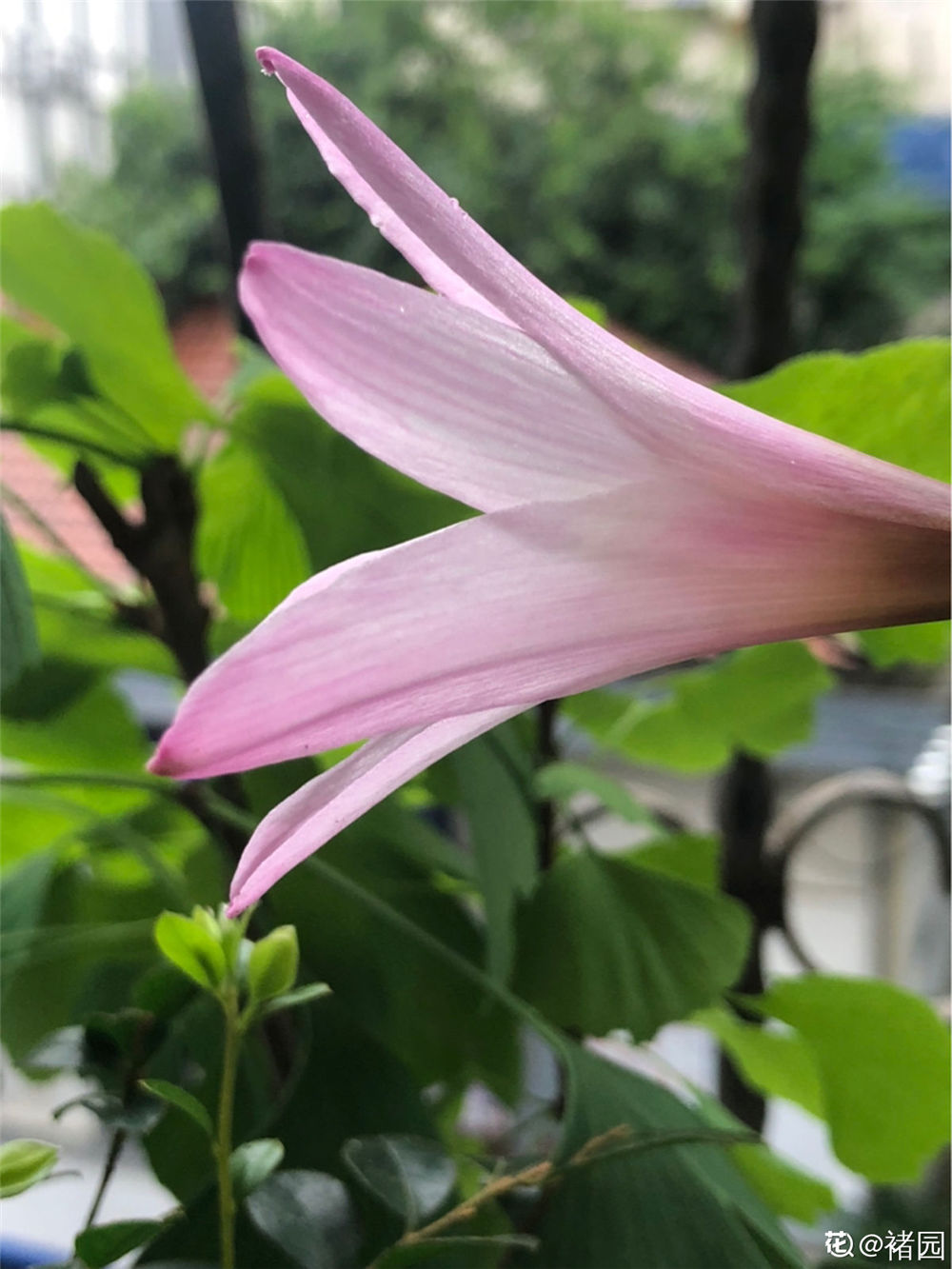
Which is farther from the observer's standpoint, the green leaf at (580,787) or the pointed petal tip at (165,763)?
the green leaf at (580,787)

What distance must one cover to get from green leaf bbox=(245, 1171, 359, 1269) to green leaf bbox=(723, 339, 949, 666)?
18 centimetres

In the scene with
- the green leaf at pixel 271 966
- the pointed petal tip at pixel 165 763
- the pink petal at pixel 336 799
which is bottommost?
the green leaf at pixel 271 966

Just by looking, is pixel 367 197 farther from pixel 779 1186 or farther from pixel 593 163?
pixel 593 163

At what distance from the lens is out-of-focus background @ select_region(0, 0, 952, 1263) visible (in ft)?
2.29

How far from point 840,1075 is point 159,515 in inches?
11.4

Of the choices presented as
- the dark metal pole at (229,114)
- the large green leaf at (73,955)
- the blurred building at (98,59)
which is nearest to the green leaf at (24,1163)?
the large green leaf at (73,955)

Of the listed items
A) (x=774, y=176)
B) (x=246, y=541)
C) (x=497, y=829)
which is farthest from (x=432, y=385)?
(x=774, y=176)

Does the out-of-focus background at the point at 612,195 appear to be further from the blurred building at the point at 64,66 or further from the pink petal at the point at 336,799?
the pink petal at the point at 336,799

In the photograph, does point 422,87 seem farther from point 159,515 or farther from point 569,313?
point 569,313

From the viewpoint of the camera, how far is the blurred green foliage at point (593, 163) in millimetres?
1214

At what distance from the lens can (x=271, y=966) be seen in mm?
205

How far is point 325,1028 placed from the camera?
0.96 feet

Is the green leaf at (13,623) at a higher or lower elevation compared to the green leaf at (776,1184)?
higher

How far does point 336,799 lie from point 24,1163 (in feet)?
0.37
